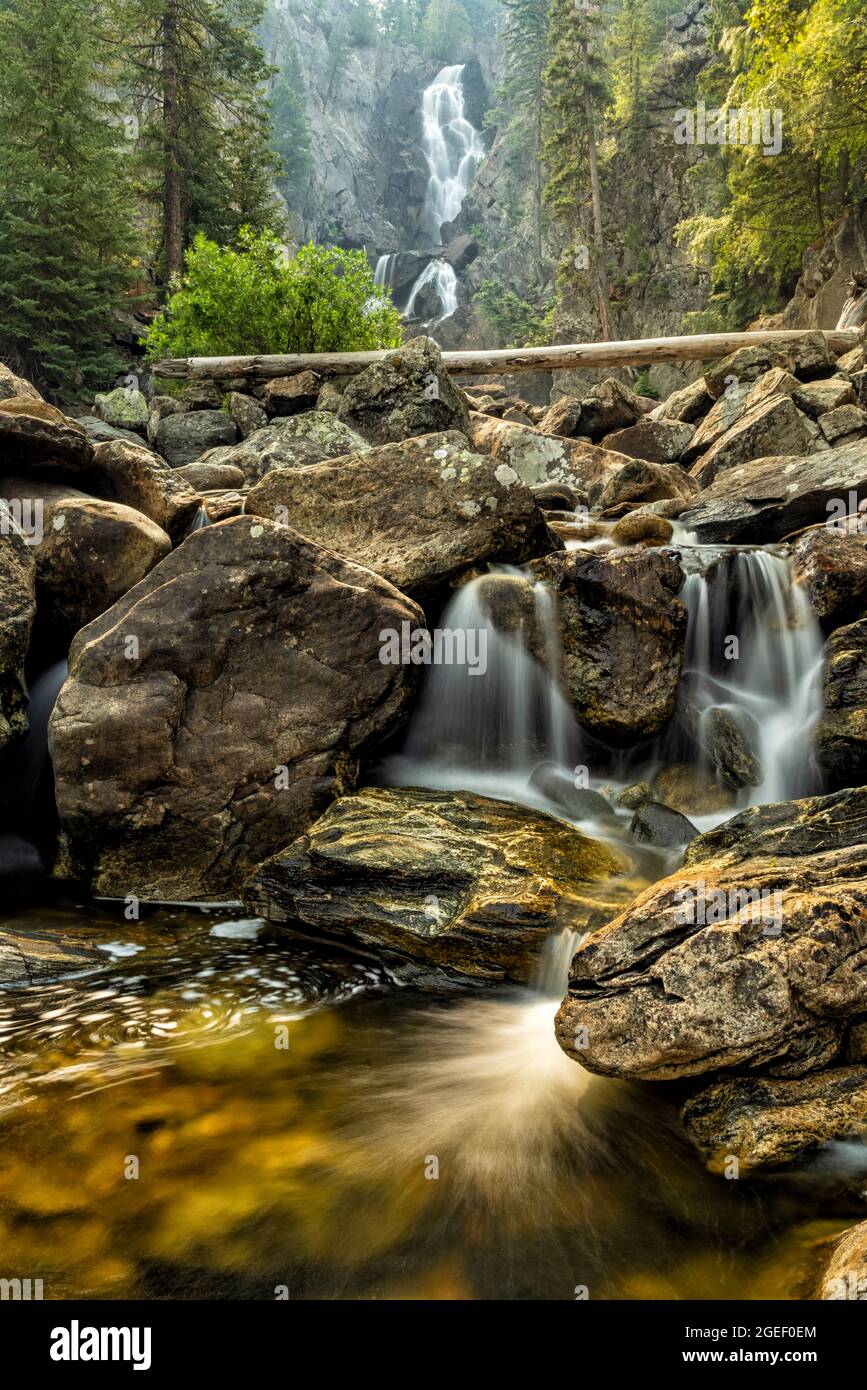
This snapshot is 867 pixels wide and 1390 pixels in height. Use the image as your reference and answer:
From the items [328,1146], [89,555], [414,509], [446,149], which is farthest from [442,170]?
[328,1146]

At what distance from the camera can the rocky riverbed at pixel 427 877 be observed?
9.44 feet

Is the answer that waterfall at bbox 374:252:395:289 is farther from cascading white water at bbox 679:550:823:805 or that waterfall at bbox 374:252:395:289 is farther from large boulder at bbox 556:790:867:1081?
large boulder at bbox 556:790:867:1081

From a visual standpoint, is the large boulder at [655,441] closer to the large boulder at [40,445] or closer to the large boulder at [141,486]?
the large boulder at [141,486]

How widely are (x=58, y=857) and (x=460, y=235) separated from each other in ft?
222

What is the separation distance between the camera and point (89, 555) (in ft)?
22.9

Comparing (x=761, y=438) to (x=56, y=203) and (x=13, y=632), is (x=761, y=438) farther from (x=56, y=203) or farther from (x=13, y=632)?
(x=56, y=203)

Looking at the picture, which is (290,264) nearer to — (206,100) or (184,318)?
(184,318)

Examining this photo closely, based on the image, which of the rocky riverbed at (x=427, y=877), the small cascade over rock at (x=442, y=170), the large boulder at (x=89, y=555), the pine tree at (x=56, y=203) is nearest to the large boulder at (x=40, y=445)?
the rocky riverbed at (x=427, y=877)

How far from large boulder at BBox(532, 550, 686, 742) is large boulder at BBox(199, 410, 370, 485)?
5.91 m

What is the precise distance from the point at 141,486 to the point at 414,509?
311cm

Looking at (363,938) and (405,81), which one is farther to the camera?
(405,81)

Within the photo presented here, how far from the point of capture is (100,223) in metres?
19.8
